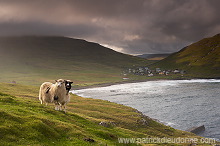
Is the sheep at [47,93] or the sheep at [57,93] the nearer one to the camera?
the sheep at [57,93]

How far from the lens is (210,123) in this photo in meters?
62.1

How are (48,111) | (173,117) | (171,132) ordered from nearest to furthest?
(48,111), (171,132), (173,117)

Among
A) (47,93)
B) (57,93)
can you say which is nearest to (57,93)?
(57,93)

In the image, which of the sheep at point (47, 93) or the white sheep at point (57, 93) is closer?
the white sheep at point (57, 93)

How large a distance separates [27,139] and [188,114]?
69.1 m

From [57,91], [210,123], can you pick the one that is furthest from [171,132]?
[57,91]

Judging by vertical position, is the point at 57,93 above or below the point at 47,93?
above

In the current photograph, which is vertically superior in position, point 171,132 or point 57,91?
point 57,91

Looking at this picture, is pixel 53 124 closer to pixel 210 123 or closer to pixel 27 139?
pixel 27 139

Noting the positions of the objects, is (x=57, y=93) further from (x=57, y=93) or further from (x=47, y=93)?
(x=47, y=93)

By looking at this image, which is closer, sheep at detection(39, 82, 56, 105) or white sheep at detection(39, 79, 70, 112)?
white sheep at detection(39, 79, 70, 112)

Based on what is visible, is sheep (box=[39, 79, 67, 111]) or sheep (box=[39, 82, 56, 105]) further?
sheep (box=[39, 82, 56, 105])

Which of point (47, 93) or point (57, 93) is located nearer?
point (57, 93)

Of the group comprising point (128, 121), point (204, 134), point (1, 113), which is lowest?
point (204, 134)
